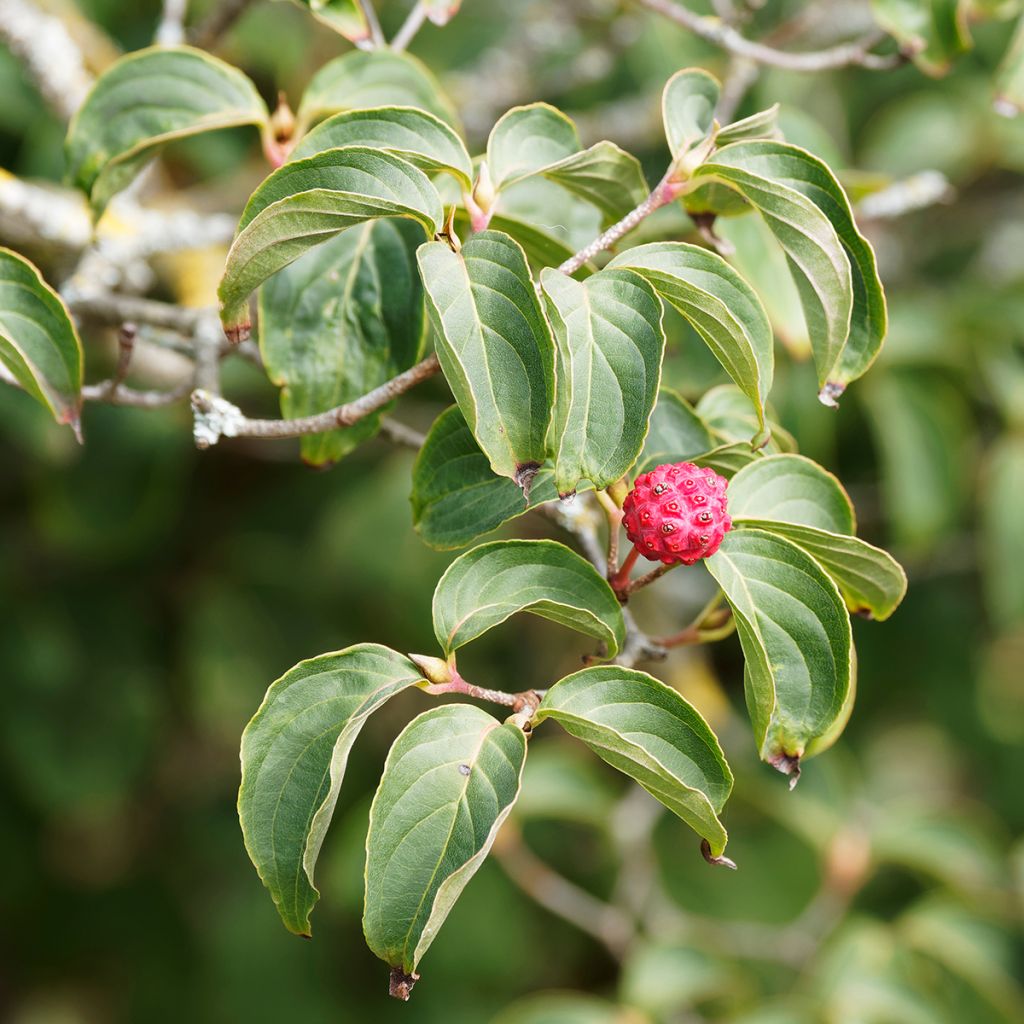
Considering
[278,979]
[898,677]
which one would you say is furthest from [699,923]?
[278,979]

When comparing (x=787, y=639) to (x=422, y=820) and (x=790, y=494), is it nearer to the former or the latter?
(x=790, y=494)

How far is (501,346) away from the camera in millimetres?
591

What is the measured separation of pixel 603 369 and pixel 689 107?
0.25 metres

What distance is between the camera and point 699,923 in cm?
173

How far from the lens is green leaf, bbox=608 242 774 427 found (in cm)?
61

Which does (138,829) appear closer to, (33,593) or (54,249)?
(33,593)

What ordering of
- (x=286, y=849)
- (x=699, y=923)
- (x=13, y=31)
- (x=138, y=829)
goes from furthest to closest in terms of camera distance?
(x=138, y=829) → (x=699, y=923) → (x=13, y=31) → (x=286, y=849)

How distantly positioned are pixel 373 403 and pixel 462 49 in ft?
4.49

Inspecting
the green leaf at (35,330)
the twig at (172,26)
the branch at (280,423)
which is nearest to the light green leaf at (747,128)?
the branch at (280,423)

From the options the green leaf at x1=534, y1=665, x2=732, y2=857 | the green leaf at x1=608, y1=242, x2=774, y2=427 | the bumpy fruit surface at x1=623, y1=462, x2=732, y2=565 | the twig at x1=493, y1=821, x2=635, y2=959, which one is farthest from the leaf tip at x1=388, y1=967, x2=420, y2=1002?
the twig at x1=493, y1=821, x2=635, y2=959

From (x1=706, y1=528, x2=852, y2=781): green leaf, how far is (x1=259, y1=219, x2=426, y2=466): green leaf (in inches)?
12.0

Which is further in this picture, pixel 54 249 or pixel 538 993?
pixel 538 993

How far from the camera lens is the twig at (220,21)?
1.05m

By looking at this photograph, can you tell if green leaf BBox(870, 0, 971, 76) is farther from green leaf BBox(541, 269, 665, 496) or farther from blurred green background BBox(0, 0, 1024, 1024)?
green leaf BBox(541, 269, 665, 496)
